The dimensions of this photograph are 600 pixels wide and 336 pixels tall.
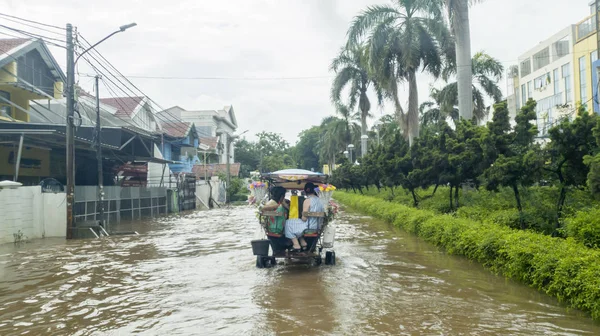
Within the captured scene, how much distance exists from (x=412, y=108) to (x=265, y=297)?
1984cm

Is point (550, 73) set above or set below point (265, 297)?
above

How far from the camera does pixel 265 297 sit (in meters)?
8.64

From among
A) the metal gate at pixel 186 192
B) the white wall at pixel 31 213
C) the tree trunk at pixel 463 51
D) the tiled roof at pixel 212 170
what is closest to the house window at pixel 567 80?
the tree trunk at pixel 463 51

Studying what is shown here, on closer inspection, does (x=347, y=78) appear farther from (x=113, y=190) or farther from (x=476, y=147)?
(x=476, y=147)

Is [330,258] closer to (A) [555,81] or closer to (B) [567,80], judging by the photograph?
(B) [567,80]

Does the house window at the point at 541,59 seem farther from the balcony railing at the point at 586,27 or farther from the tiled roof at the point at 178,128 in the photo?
the tiled roof at the point at 178,128

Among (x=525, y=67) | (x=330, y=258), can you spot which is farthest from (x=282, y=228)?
(x=525, y=67)


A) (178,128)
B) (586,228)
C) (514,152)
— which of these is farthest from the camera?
(178,128)

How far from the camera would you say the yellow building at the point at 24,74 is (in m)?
23.1

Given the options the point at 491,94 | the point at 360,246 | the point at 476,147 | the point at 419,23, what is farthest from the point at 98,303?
the point at 491,94

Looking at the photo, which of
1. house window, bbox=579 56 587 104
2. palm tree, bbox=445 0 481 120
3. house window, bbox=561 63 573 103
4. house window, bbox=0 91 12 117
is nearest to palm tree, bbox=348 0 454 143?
palm tree, bbox=445 0 481 120

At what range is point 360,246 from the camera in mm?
15312

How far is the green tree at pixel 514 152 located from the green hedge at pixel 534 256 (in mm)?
1166

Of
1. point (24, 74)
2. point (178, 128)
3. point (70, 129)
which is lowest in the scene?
point (70, 129)
